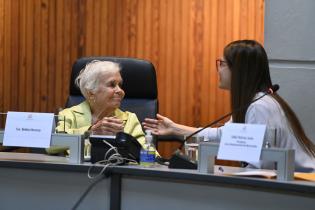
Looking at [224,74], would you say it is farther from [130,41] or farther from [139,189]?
[130,41]

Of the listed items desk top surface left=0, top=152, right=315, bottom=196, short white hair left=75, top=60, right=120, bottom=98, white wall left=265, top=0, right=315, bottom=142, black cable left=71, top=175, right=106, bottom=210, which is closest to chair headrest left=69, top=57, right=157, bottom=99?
short white hair left=75, top=60, right=120, bottom=98

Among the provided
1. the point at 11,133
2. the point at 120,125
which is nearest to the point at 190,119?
the point at 120,125

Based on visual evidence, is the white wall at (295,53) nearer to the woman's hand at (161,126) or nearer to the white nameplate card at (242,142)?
the woman's hand at (161,126)

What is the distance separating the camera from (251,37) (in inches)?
164

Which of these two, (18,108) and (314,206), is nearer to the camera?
(314,206)

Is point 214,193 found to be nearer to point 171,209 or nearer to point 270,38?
point 171,209

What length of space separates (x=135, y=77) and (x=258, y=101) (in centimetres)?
112

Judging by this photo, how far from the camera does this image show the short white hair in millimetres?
2928

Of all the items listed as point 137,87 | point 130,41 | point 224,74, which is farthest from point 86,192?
point 130,41

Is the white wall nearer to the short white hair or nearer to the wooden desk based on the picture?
the short white hair

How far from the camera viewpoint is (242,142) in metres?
1.58

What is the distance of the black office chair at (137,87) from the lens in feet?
10.4

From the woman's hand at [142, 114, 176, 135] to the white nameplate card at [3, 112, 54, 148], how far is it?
97 cm

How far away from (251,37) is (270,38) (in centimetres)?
87
